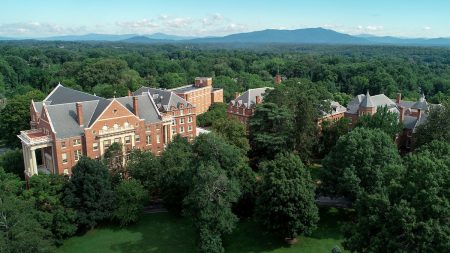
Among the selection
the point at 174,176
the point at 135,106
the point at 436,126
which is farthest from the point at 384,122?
the point at 135,106

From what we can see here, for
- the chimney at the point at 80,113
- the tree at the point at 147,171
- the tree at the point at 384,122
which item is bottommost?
the tree at the point at 147,171

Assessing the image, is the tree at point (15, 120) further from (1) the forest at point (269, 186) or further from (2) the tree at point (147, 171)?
(2) the tree at point (147, 171)

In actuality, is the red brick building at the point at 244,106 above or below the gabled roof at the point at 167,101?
below

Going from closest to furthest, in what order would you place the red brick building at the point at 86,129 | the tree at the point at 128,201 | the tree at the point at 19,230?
the tree at the point at 19,230
the tree at the point at 128,201
the red brick building at the point at 86,129

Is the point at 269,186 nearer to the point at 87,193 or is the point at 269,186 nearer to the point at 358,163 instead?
the point at 358,163

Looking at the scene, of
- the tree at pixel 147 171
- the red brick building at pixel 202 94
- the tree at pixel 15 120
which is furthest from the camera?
the red brick building at pixel 202 94

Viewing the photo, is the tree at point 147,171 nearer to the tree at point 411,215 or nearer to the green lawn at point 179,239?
the green lawn at point 179,239

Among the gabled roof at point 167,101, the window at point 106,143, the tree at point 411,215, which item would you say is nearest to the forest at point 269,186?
the tree at point 411,215

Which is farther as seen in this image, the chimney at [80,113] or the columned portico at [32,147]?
the chimney at [80,113]
